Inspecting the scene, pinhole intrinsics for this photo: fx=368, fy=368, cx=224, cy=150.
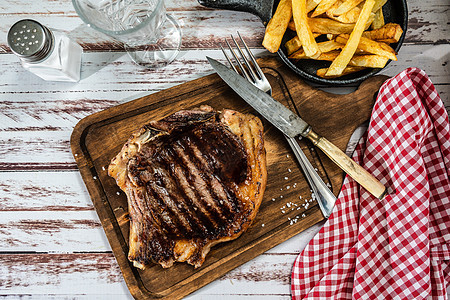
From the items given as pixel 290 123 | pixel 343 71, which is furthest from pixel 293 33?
pixel 290 123

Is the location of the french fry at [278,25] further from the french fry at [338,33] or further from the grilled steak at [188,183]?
the grilled steak at [188,183]

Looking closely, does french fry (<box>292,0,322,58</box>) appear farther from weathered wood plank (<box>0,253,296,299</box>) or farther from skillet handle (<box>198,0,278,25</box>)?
weathered wood plank (<box>0,253,296,299</box>)

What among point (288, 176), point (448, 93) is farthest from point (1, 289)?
point (448, 93)

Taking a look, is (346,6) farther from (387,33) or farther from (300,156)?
(300,156)

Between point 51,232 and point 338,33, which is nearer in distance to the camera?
point 338,33

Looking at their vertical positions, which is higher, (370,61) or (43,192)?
(370,61)

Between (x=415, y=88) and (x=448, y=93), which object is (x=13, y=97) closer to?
(x=415, y=88)

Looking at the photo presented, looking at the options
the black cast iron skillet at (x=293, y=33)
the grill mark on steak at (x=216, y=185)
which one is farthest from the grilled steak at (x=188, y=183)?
the black cast iron skillet at (x=293, y=33)

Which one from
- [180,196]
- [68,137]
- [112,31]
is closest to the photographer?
[112,31]
